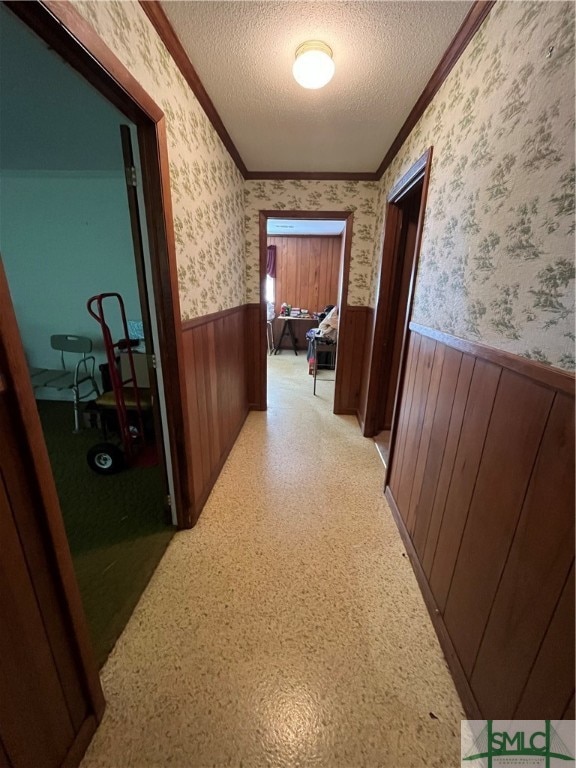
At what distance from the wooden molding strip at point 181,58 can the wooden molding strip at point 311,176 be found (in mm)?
680

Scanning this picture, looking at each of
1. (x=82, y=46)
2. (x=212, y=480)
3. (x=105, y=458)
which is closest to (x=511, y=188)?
(x=82, y=46)

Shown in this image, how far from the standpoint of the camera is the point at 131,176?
4.05 feet

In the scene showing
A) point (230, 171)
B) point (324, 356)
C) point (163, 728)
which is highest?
point (230, 171)

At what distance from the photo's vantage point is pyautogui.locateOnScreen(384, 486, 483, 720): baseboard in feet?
3.16

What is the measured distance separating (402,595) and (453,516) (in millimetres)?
506

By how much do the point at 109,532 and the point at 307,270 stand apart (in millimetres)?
5428

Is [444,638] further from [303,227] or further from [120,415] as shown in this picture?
[303,227]

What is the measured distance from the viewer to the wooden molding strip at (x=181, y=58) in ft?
3.51

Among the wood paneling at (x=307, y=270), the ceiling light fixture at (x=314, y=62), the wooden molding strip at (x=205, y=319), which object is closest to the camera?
the ceiling light fixture at (x=314, y=62)

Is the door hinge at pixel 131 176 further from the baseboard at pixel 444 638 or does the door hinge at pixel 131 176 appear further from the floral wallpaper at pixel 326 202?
the baseboard at pixel 444 638

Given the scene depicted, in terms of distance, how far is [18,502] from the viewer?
65 cm

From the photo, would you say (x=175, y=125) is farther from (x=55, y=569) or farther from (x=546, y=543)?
(x=546, y=543)

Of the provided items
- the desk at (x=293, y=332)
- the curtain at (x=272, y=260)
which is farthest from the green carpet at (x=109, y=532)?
the curtain at (x=272, y=260)

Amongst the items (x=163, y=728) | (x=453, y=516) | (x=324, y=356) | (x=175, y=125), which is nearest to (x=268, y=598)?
(x=163, y=728)
